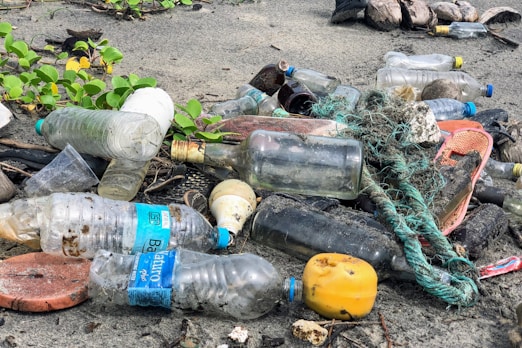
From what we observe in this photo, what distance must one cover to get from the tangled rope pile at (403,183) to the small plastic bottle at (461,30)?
2765 mm

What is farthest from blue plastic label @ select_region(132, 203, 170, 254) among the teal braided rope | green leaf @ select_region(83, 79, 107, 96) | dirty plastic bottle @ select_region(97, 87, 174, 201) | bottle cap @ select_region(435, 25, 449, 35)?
bottle cap @ select_region(435, 25, 449, 35)

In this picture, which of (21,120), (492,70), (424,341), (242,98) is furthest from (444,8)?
(424,341)

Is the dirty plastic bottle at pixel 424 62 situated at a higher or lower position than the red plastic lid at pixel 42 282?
lower

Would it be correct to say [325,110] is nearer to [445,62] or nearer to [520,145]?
[520,145]

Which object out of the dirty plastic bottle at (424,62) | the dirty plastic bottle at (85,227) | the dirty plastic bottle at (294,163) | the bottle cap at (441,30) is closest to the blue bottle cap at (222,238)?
the dirty plastic bottle at (85,227)

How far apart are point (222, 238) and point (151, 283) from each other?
445 mm

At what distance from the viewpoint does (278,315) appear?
2193mm

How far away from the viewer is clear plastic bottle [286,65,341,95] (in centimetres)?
407

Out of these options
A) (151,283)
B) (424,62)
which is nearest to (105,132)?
(151,283)

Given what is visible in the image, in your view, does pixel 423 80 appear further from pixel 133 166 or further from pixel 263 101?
pixel 133 166

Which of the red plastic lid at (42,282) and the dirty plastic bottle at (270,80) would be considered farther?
the dirty plastic bottle at (270,80)

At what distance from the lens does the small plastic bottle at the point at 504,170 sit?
3279 millimetres

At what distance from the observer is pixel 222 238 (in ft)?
7.96

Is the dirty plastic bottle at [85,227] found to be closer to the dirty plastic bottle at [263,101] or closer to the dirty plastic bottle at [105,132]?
the dirty plastic bottle at [105,132]
